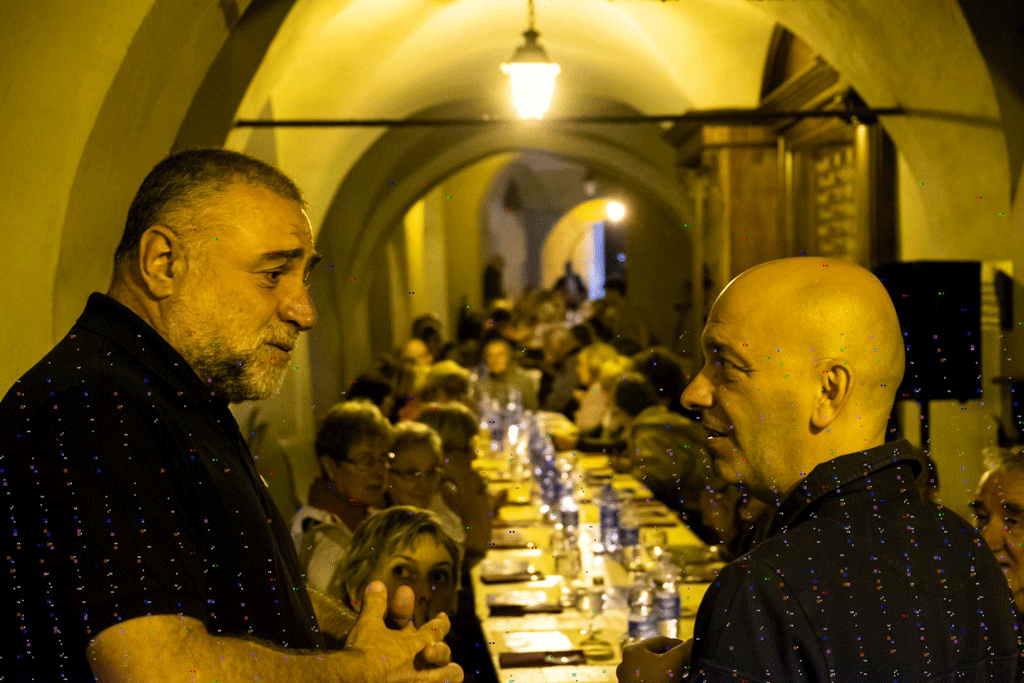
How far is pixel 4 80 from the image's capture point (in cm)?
257

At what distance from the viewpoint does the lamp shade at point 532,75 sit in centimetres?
507

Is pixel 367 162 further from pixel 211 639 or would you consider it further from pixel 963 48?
pixel 211 639

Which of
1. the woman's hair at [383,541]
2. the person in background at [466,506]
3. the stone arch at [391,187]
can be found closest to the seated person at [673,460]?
the person in background at [466,506]

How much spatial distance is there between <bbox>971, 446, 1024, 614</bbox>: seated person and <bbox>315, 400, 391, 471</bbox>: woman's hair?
1.92 m

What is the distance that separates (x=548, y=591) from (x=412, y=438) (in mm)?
744

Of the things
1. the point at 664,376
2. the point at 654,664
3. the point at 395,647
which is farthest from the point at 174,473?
the point at 664,376

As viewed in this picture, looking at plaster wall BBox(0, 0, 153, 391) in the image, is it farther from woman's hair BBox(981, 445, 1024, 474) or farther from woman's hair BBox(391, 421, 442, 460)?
woman's hair BBox(981, 445, 1024, 474)

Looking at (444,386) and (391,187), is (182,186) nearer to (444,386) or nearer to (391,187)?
(444,386)

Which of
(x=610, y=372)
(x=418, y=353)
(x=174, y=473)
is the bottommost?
(x=174, y=473)

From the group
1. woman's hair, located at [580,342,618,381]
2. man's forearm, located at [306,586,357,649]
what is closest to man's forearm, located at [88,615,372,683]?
man's forearm, located at [306,586,357,649]

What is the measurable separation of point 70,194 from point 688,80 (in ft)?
17.4

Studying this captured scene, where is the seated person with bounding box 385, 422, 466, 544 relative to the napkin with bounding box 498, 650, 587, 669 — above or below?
above

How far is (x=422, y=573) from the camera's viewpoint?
2701 millimetres

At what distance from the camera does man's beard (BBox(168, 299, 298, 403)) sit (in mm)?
1535
